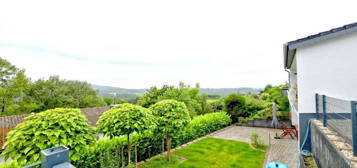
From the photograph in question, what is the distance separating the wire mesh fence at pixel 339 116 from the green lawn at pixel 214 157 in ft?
11.7

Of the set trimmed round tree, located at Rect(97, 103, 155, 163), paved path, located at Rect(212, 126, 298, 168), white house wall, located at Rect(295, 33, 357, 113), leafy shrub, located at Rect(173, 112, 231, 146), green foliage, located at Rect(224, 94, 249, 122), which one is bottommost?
paved path, located at Rect(212, 126, 298, 168)

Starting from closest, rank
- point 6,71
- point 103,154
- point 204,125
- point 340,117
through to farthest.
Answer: point 340,117
point 103,154
point 204,125
point 6,71

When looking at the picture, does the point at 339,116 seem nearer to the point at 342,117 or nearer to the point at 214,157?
the point at 342,117

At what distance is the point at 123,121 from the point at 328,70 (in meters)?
6.23

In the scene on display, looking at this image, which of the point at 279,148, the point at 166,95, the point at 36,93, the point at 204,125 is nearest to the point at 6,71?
the point at 36,93

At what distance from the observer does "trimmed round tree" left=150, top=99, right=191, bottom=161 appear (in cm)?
627

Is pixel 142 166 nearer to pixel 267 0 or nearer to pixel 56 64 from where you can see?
pixel 267 0

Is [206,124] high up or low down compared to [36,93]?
down

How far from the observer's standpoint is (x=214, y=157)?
7.19m

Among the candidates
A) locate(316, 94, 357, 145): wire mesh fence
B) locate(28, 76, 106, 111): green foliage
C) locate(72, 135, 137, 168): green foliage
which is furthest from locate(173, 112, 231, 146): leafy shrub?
locate(28, 76, 106, 111): green foliage

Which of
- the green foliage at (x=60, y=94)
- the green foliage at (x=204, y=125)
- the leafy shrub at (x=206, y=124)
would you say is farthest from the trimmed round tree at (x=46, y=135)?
the green foliage at (x=60, y=94)

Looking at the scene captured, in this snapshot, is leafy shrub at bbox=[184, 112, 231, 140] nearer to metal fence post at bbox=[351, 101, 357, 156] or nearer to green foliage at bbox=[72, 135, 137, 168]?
green foliage at bbox=[72, 135, 137, 168]

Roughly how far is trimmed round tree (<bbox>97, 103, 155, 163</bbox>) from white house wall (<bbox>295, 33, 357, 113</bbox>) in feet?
16.7

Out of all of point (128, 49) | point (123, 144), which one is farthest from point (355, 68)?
point (128, 49)
